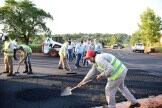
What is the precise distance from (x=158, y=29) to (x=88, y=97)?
171ft

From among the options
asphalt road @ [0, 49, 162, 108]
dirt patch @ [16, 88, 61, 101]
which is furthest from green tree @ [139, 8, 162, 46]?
dirt patch @ [16, 88, 61, 101]

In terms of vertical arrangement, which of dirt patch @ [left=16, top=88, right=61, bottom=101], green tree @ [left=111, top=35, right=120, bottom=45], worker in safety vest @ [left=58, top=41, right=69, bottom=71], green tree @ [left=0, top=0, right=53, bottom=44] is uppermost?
green tree @ [left=0, top=0, right=53, bottom=44]

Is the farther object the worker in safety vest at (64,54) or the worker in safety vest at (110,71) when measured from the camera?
the worker in safety vest at (64,54)

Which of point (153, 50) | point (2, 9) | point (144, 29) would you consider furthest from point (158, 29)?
point (2, 9)

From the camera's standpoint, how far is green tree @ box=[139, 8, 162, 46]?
2379 inches

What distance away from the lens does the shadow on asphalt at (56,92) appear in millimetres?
10328

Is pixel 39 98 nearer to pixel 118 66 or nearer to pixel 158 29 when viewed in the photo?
pixel 118 66

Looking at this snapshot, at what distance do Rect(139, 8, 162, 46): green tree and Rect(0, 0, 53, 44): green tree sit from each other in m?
23.3

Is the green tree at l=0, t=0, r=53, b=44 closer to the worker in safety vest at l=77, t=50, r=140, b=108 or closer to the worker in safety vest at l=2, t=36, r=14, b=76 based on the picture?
the worker in safety vest at l=2, t=36, r=14, b=76

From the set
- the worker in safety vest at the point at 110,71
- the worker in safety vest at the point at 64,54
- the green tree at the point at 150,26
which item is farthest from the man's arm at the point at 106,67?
the green tree at the point at 150,26

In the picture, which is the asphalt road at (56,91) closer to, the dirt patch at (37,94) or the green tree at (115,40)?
the dirt patch at (37,94)

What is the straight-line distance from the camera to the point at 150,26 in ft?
198

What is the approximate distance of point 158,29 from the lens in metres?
61.4

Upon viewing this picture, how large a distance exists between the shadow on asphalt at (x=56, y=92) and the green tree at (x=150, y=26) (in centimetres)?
4562
